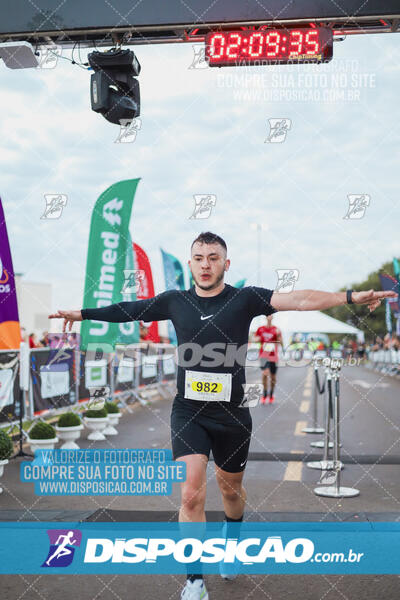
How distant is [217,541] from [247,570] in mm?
316

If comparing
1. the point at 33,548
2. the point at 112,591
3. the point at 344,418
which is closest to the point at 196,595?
the point at 112,591

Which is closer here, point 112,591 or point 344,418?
point 112,591

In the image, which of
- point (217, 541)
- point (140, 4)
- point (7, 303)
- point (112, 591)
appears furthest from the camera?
point (7, 303)

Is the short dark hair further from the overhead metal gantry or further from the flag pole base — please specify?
the flag pole base

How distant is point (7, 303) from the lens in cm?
805

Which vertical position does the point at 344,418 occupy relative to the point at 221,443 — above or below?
below

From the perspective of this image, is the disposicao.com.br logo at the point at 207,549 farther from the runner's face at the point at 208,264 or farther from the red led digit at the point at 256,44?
the red led digit at the point at 256,44

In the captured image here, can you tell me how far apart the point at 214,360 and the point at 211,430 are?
1.49ft

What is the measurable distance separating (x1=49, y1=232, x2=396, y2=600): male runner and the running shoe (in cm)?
35

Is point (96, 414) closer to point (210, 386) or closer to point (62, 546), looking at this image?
point (62, 546)

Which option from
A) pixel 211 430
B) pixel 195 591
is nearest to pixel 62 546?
pixel 195 591

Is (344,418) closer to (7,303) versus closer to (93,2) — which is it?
(7,303)

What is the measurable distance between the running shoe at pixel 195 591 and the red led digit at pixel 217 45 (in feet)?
16.1

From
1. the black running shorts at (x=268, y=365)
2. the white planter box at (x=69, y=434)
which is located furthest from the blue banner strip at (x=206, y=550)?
the black running shorts at (x=268, y=365)
